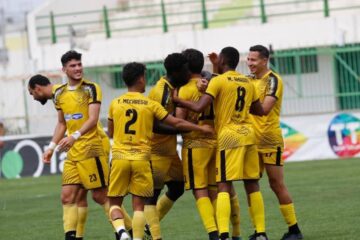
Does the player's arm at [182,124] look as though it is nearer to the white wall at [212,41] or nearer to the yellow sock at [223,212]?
the yellow sock at [223,212]

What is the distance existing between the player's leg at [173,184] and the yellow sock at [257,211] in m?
0.97

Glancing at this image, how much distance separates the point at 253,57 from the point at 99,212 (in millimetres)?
6114

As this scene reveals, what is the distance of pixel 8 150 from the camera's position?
31359 mm

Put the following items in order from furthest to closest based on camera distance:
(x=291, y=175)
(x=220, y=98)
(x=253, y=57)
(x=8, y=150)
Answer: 1. (x=8, y=150)
2. (x=291, y=175)
3. (x=253, y=57)
4. (x=220, y=98)

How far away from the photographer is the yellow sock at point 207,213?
43.0 feet

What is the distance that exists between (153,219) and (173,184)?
0.72 meters

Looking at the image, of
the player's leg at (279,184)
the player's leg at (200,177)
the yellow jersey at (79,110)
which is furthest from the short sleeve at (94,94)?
the player's leg at (279,184)

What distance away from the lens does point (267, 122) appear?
14047 mm

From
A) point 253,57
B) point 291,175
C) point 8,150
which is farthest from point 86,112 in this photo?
point 8,150

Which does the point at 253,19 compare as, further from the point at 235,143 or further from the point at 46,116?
the point at 235,143

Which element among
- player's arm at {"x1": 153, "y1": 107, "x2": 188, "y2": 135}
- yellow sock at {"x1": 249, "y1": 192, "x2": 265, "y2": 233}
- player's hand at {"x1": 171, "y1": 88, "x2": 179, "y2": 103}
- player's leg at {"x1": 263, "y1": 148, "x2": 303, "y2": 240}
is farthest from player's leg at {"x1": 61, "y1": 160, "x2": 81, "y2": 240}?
player's leg at {"x1": 263, "y1": 148, "x2": 303, "y2": 240}

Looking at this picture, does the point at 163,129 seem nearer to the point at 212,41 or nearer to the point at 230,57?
the point at 230,57

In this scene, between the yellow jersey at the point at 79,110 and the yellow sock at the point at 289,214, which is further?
the yellow sock at the point at 289,214

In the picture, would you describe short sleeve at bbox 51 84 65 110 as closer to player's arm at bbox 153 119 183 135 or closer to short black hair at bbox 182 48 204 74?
player's arm at bbox 153 119 183 135
